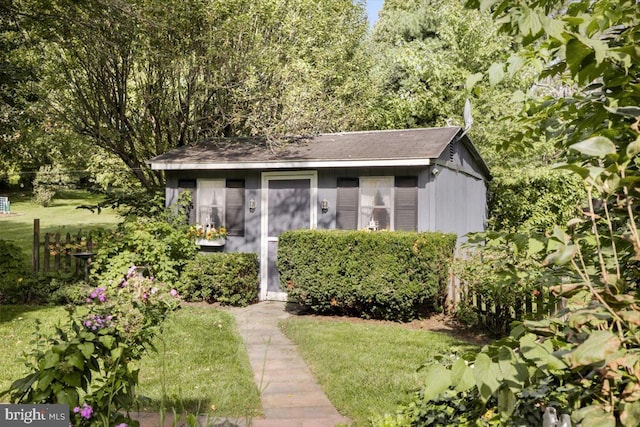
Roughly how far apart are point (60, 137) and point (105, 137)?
2256mm

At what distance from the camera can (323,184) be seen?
424 inches

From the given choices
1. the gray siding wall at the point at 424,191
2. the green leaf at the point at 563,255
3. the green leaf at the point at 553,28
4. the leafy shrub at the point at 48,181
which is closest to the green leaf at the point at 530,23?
the green leaf at the point at 553,28

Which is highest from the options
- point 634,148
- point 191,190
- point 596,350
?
point 191,190

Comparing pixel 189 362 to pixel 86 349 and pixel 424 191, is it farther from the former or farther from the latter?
pixel 424 191

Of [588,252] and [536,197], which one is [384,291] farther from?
[536,197]

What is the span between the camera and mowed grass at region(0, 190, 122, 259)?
879 inches

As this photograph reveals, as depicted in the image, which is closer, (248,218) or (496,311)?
(496,311)

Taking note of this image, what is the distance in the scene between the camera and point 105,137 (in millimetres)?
13859

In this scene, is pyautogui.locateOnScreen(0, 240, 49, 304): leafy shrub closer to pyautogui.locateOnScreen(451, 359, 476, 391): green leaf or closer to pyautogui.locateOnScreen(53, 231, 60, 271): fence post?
pyautogui.locateOnScreen(53, 231, 60, 271): fence post

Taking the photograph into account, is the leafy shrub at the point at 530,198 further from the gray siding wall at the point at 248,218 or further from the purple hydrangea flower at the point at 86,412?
the purple hydrangea flower at the point at 86,412

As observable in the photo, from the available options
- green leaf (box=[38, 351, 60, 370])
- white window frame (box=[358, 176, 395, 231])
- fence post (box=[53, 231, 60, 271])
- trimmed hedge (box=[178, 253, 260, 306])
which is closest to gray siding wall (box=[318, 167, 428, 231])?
white window frame (box=[358, 176, 395, 231])

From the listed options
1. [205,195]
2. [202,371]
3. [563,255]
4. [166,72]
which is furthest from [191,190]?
[563,255]

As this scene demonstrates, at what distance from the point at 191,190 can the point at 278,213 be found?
225 centimetres

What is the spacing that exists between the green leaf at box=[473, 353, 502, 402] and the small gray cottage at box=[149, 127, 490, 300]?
8133mm
